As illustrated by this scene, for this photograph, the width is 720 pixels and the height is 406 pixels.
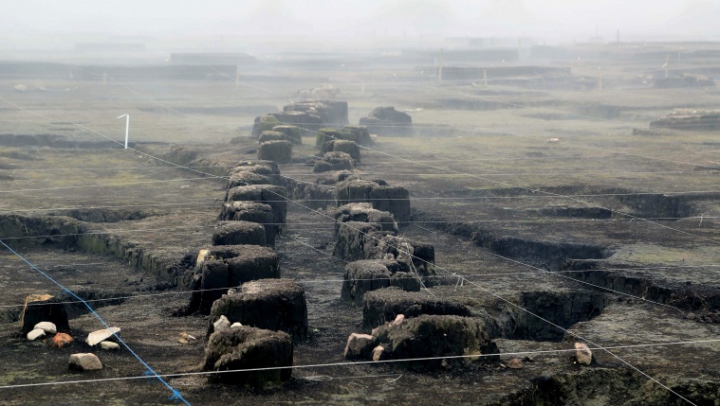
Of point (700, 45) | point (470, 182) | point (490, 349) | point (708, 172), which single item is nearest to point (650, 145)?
point (708, 172)

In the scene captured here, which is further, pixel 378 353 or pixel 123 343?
pixel 123 343

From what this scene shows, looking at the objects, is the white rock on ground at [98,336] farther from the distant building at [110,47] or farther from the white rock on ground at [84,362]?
the distant building at [110,47]

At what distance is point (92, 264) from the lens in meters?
12.3

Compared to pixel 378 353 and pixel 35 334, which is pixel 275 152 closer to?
pixel 35 334

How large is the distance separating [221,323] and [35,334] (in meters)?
1.34

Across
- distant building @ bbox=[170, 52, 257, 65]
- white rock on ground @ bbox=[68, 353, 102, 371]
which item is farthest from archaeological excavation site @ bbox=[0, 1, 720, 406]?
distant building @ bbox=[170, 52, 257, 65]

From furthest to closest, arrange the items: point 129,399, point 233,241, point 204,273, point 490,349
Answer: point 233,241 → point 204,273 → point 490,349 → point 129,399

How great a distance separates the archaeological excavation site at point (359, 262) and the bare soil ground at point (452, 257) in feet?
0.11

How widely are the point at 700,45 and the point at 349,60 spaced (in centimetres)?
2048

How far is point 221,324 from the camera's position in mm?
8336

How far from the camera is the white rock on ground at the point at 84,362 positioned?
744 centimetres

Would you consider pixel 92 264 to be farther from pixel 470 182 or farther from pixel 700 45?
pixel 700 45

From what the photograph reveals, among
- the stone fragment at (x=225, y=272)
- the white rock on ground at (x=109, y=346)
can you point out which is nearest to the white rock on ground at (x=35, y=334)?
the white rock on ground at (x=109, y=346)

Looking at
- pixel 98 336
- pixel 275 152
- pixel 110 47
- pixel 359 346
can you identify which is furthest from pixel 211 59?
pixel 359 346
